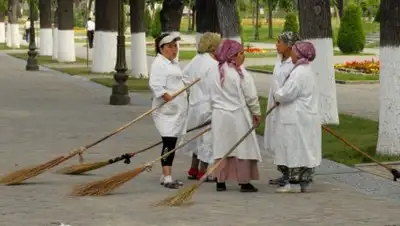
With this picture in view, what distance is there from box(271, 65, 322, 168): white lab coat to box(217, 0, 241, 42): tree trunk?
805cm

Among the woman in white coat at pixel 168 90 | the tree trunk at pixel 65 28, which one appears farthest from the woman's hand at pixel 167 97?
the tree trunk at pixel 65 28

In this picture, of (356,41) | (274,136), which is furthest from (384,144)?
(356,41)

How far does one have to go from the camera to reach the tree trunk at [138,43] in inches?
1170

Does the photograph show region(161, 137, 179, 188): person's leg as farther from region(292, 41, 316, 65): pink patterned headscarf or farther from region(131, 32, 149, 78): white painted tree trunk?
region(131, 32, 149, 78): white painted tree trunk

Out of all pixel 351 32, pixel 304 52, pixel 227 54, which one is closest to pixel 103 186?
pixel 227 54

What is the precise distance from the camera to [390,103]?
510 inches

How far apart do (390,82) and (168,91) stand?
318cm

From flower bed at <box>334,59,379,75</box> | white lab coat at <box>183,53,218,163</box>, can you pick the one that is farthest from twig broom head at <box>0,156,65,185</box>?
flower bed at <box>334,59,379,75</box>

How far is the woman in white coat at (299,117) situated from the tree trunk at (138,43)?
19.2 m

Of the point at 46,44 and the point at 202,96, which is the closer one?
the point at 202,96

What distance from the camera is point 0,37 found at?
222ft

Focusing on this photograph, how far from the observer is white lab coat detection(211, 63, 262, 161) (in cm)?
1070

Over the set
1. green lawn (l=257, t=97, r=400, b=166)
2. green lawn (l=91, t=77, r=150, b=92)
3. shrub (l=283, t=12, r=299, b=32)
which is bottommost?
green lawn (l=91, t=77, r=150, b=92)

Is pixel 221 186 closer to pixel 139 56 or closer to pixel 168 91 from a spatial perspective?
pixel 168 91
